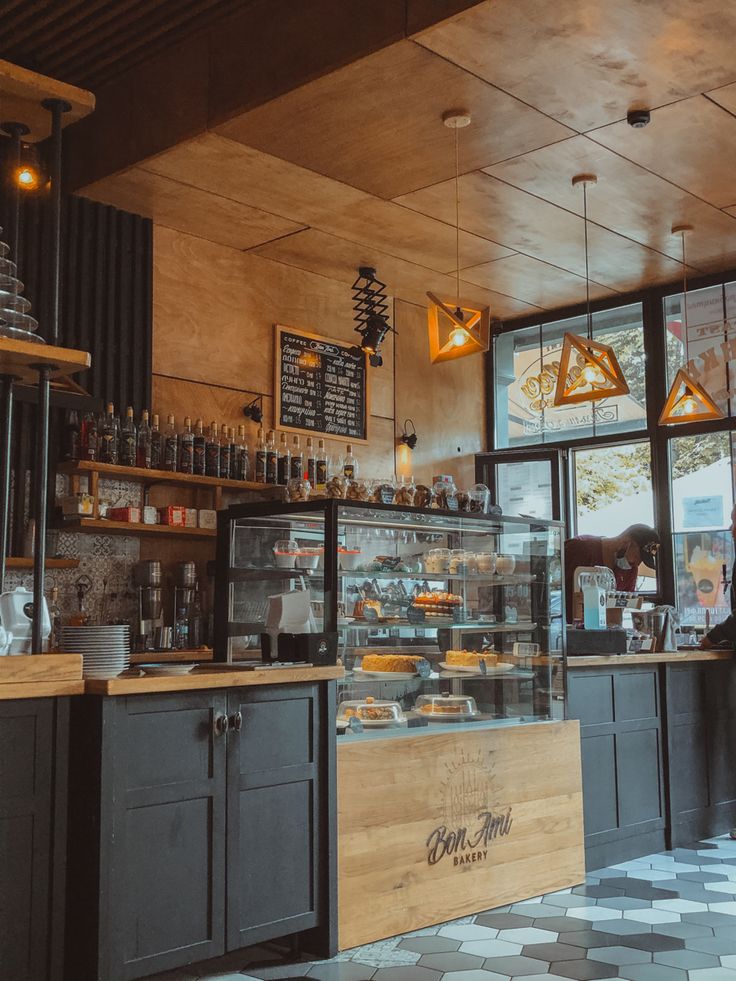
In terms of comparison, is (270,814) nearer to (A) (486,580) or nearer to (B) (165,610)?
(A) (486,580)

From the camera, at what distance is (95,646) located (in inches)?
132

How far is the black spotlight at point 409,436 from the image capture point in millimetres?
7848

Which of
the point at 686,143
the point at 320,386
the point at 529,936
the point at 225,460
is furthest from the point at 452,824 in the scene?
the point at 320,386

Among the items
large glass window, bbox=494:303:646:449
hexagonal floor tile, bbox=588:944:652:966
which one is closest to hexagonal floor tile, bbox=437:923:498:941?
hexagonal floor tile, bbox=588:944:652:966

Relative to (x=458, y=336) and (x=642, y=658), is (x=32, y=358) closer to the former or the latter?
(x=458, y=336)

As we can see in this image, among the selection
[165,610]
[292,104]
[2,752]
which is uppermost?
[292,104]

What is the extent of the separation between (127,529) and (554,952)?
321 cm

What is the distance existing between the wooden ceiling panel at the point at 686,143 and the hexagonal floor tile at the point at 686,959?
3.64m

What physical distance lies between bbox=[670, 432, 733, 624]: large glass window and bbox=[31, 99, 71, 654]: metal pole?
5314 mm

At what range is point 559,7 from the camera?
409 centimetres

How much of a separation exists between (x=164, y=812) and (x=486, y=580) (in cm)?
204

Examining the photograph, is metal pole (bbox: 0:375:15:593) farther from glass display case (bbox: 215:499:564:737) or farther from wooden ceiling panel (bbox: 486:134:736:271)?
wooden ceiling panel (bbox: 486:134:736:271)

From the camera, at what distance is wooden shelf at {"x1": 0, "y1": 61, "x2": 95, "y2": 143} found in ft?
10.0

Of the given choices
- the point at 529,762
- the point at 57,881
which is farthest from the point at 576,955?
the point at 57,881
